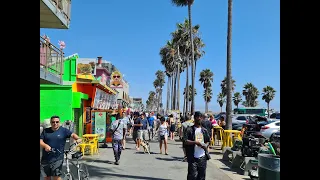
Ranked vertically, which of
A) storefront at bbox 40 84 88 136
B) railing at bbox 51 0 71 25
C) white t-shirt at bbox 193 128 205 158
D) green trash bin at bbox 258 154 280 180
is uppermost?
railing at bbox 51 0 71 25

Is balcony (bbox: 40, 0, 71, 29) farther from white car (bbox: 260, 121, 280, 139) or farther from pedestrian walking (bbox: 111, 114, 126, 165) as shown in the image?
white car (bbox: 260, 121, 280, 139)

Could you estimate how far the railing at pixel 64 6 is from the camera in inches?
500

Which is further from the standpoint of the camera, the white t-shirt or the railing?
the railing

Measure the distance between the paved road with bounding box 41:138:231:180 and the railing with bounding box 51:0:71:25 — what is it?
5.74 meters

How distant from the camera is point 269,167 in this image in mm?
6688

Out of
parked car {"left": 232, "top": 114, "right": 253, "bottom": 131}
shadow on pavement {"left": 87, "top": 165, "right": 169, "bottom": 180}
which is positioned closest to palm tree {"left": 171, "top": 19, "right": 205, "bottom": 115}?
parked car {"left": 232, "top": 114, "right": 253, "bottom": 131}

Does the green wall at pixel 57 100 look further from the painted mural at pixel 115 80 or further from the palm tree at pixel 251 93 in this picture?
the palm tree at pixel 251 93

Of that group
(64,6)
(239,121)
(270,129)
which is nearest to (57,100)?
(64,6)

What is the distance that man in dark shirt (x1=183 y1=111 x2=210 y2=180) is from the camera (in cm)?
675
